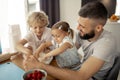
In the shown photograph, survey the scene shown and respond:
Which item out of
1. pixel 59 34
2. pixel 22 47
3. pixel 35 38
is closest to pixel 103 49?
pixel 59 34

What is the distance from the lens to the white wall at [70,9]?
3576 mm

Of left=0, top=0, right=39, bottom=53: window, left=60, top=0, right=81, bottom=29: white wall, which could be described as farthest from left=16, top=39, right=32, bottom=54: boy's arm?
left=60, top=0, right=81, bottom=29: white wall

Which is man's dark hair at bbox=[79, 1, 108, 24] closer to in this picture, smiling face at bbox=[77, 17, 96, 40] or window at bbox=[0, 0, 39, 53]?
smiling face at bbox=[77, 17, 96, 40]

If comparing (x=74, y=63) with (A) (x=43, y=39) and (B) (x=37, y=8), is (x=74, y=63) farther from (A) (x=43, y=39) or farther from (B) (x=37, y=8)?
(B) (x=37, y=8)

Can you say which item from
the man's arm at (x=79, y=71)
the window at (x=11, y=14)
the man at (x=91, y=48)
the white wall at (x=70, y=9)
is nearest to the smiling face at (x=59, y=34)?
the man at (x=91, y=48)

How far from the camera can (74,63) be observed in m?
1.37

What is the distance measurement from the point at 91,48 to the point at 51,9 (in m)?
2.13

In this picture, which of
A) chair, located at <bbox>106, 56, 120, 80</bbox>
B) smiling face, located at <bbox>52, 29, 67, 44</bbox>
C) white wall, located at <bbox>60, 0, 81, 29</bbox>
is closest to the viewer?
chair, located at <bbox>106, 56, 120, 80</bbox>

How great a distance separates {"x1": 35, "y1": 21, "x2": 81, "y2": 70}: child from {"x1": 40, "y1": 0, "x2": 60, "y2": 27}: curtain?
5.61ft

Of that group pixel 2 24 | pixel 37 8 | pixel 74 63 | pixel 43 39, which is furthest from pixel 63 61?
pixel 37 8

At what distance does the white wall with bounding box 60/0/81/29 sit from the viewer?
3.58 metres

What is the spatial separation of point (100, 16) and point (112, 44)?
21 centimetres

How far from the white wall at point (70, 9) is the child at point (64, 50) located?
2108mm

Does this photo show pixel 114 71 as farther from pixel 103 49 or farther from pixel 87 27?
pixel 87 27
